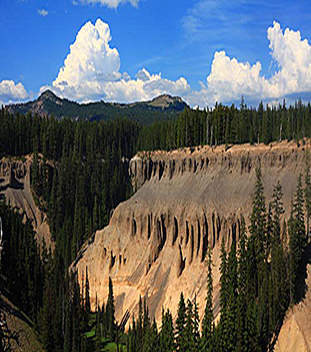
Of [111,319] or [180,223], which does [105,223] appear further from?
[111,319]

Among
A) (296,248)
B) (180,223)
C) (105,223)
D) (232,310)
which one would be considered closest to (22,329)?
(232,310)

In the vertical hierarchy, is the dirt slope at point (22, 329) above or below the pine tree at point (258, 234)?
below

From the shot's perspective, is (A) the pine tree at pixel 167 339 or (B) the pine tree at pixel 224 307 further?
(A) the pine tree at pixel 167 339

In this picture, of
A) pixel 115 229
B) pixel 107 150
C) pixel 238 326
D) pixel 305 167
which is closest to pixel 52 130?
pixel 107 150

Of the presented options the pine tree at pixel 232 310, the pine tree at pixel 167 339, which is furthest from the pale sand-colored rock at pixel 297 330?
the pine tree at pixel 167 339

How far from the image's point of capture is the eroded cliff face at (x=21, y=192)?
326 feet

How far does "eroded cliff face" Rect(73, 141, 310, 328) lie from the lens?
66625mm

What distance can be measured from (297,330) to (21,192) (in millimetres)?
71635

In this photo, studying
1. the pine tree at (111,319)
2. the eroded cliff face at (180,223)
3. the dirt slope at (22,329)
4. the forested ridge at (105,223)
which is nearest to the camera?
the dirt slope at (22,329)

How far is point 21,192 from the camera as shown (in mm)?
102562

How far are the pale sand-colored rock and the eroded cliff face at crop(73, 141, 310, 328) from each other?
840 cm

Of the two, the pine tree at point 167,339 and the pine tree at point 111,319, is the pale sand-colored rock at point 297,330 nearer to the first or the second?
the pine tree at point 167,339

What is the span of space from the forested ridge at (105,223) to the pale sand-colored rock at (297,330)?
116 cm

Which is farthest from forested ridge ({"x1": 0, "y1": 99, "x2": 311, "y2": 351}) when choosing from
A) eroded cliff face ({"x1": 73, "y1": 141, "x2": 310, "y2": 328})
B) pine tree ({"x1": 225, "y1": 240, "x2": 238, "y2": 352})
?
eroded cliff face ({"x1": 73, "y1": 141, "x2": 310, "y2": 328})
